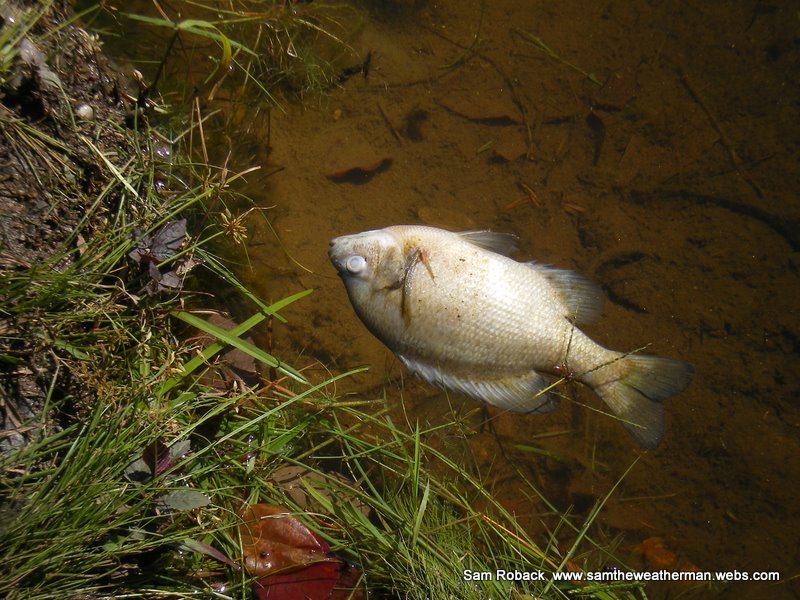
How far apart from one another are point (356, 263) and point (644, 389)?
6.36ft

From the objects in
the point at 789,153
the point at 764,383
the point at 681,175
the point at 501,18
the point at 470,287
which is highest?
the point at 501,18

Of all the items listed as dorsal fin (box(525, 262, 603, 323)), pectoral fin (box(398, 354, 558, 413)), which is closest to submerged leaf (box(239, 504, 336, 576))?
pectoral fin (box(398, 354, 558, 413))

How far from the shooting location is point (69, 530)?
2203 millimetres

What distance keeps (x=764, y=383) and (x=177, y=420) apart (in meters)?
4.01

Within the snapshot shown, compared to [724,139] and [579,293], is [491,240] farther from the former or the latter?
[724,139]

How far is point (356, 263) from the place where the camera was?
9.59ft

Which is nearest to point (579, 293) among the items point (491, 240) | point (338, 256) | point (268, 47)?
point (491, 240)

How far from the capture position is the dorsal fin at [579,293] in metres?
3.05

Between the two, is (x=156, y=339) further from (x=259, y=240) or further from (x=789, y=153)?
(x=789, y=153)

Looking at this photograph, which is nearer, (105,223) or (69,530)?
(69,530)

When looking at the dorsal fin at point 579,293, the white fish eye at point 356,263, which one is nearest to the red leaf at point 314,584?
the white fish eye at point 356,263

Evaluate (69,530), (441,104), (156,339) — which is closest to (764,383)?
(441,104)

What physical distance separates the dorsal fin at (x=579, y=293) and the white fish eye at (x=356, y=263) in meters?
1.05

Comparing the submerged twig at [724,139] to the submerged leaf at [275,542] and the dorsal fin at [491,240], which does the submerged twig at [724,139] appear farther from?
the submerged leaf at [275,542]
